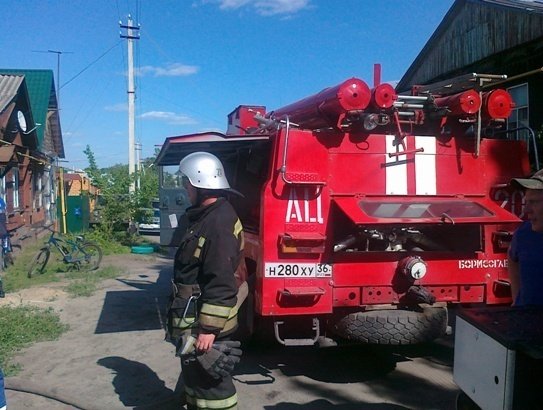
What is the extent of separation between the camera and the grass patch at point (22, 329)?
5.75 meters

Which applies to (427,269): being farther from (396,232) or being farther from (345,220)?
(345,220)

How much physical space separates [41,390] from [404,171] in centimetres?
368

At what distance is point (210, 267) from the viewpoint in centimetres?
324

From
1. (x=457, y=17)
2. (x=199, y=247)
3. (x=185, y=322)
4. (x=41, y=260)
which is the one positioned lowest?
(x=41, y=260)

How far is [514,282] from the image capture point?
329 cm

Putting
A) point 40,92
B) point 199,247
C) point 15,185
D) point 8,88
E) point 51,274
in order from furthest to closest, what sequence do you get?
1. point 40,92
2. point 15,185
3. point 8,88
4. point 51,274
5. point 199,247

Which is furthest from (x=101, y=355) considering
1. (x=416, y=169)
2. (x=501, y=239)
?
(x=501, y=239)

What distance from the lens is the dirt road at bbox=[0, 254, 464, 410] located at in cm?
448

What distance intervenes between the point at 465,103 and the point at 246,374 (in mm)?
3180

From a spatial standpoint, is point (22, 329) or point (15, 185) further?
point (15, 185)

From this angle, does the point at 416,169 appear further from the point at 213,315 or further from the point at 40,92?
the point at 40,92

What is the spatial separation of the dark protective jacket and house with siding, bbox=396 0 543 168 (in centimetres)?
914

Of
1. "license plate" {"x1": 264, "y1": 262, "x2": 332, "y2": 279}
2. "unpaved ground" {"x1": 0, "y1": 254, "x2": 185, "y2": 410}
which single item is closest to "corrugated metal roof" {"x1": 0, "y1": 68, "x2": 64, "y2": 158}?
"unpaved ground" {"x1": 0, "y1": 254, "x2": 185, "y2": 410}

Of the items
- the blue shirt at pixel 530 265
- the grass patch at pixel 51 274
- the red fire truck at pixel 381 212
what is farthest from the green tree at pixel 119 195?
the blue shirt at pixel 530 265
